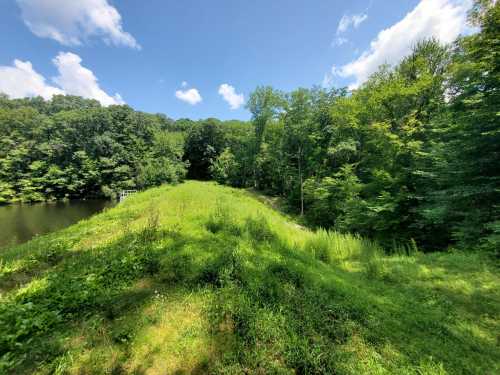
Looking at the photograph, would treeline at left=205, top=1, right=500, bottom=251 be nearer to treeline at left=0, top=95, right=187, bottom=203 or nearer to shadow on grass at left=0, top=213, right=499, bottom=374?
shadow on grass at left=0, top=213, right=499, bottom=374

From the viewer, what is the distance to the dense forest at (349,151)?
663 centimetres

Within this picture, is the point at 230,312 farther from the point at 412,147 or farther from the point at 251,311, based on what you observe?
the point at 412,147

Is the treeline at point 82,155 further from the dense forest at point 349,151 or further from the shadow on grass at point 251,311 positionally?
the shadow on grass at point 251,311

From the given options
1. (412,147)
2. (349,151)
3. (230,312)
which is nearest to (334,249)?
(230,312)

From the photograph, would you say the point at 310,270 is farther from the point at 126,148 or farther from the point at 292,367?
the point at 126,148

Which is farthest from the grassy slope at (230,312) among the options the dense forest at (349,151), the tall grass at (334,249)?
the dense forest at (349,151)

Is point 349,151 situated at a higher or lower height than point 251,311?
higher

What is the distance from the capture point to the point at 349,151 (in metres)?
15.9

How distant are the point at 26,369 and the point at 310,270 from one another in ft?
13.7

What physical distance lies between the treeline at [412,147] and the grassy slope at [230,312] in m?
3.16

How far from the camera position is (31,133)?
3619 centimetres

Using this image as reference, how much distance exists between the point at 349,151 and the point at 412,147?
6447 millimetres

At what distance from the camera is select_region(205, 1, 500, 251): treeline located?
6348mm

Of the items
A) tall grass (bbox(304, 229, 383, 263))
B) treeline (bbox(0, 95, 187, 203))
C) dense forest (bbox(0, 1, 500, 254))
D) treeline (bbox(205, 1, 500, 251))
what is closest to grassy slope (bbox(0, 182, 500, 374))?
tall grass (bbox(304, 229, 383, 263))
